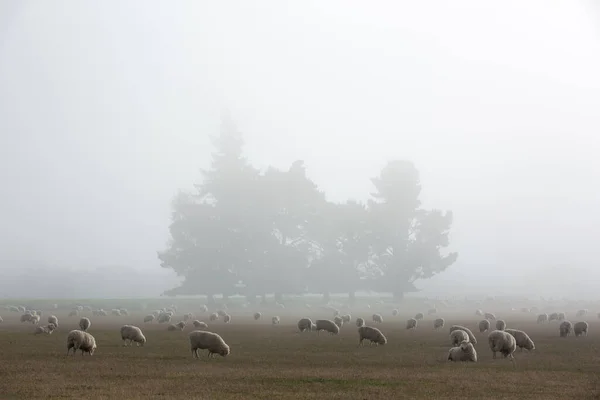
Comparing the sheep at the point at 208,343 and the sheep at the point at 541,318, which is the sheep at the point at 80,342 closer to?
the sheep at the point at 208,343

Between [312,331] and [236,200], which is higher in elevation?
[236,200]

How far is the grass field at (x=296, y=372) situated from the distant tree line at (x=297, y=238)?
188 ft

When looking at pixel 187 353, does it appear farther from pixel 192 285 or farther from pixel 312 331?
pixel 192 285

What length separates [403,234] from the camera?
95.1 metres

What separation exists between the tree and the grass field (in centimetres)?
5808

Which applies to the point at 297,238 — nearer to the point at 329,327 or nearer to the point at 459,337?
the point at 329,327

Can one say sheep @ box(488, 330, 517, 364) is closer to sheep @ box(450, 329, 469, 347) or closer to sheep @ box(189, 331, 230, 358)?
sheep @ box(450, 329, 469, 347)

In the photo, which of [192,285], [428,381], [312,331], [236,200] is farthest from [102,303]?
[428,381]

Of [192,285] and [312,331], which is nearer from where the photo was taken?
[312,331]

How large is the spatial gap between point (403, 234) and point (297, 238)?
54.1 ft

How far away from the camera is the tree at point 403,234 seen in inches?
3637

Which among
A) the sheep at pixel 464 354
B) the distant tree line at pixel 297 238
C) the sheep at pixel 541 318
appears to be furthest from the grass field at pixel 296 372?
the distant tree line at pixel 297 238

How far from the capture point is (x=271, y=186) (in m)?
94.9

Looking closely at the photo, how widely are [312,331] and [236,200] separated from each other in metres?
53.0
